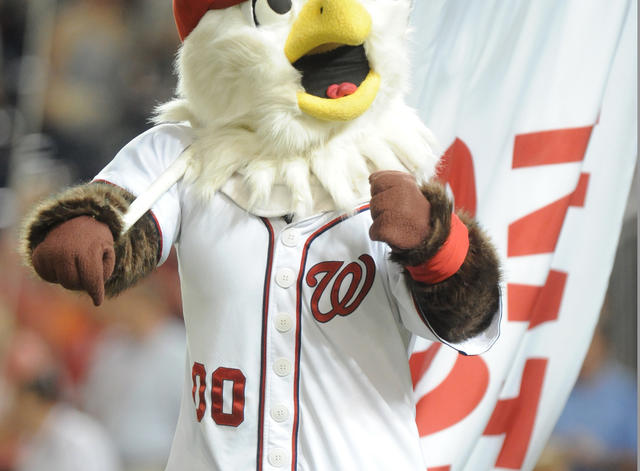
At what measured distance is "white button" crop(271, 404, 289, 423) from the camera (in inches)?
31.0

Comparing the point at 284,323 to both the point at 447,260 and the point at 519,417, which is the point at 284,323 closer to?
the point at 447,260

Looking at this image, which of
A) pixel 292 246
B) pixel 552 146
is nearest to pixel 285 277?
pixel 292 246

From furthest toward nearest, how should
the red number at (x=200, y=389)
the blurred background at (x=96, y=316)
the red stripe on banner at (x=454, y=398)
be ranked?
the blurred background at (x=96, y=316) → the red stripe on banner at (x=454, y=398) → the red number at (x=200, y=389)

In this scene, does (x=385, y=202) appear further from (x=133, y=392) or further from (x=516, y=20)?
(x=133, y=392)

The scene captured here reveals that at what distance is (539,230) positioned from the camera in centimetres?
112

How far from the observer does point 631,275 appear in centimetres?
218

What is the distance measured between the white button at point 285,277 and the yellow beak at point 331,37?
14cm

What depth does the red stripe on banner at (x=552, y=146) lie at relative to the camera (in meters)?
1.12

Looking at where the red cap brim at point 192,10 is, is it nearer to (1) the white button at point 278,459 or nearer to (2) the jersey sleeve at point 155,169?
(2) the jersey sleeve at point 155,169

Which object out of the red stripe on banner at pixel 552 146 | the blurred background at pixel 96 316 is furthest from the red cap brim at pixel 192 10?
the blurred background at pixel 96 316

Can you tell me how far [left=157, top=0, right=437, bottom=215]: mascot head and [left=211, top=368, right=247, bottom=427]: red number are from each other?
0.15 meters

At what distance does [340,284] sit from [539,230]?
→ 0.41 m

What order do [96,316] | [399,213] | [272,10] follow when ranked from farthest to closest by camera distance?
[96,316]
[272,10]
[399,213]

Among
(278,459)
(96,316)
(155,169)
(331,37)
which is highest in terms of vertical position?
(331,37)
